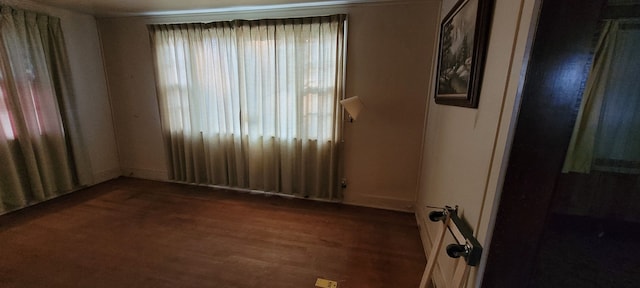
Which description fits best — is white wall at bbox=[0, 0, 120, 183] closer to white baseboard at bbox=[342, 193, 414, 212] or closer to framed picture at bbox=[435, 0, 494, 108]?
white baseboard at bbox=[342, 193, 414, 212]

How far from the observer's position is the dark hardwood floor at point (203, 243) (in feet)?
5.45

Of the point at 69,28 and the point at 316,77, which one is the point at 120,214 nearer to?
the point at 69,28

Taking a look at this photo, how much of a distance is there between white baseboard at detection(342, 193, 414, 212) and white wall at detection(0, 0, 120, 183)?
3549mm

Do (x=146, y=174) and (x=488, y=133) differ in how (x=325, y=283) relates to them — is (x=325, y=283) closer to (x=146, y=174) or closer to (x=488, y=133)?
(x=488, y=133)

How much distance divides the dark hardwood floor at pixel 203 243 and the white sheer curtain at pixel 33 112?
285 mm

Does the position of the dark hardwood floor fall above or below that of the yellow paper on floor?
above

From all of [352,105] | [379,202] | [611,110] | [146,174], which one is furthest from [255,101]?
→ [611,110]

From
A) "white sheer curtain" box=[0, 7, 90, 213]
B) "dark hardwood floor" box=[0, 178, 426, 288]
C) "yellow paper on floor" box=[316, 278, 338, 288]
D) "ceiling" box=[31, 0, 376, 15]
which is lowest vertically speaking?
"yellow paper on floor" box=[316, 278, 338, 288]

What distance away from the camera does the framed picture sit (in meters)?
1.14

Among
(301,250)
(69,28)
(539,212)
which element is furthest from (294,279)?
(69,28)

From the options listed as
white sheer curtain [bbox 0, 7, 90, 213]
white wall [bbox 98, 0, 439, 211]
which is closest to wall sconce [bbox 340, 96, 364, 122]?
white wall [bbox 98, 0, 439, 211]

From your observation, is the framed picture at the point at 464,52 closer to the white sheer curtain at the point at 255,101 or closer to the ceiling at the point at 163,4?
the white sheer curtain at the point at 255,101

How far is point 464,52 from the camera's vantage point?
1.37m

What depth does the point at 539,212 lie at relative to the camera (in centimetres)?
84
